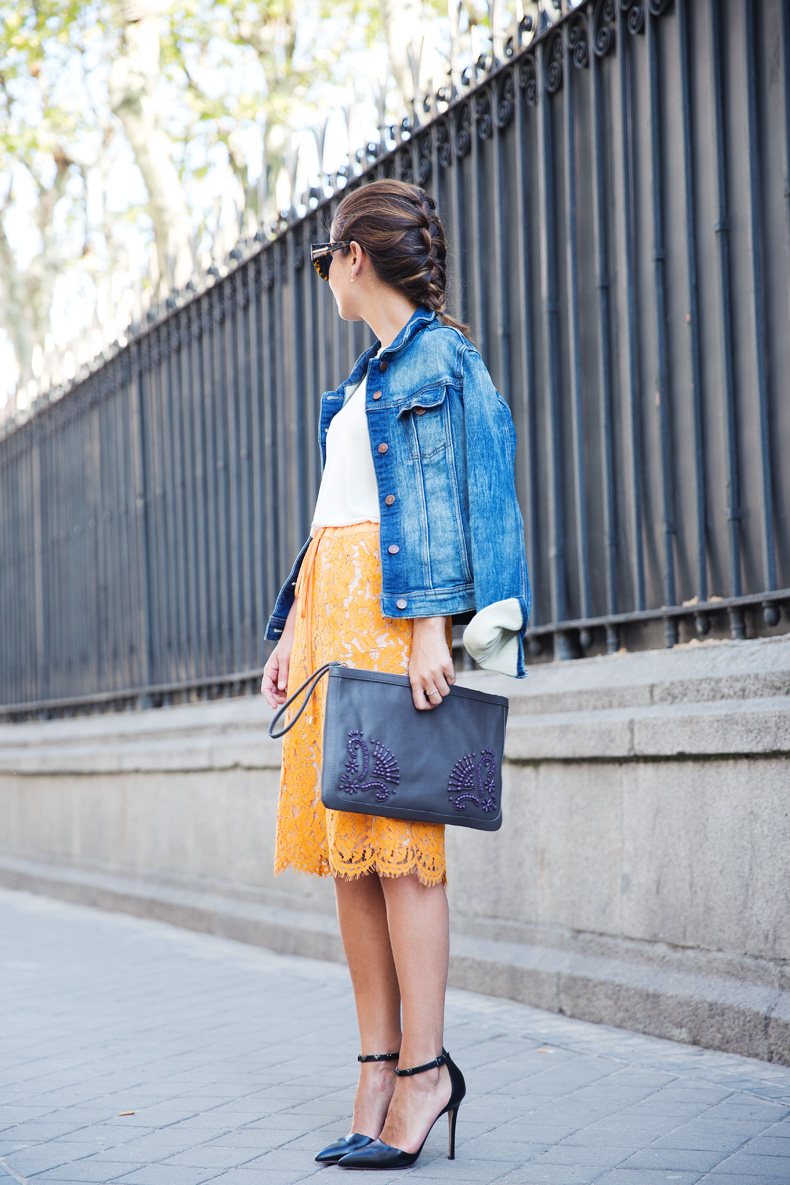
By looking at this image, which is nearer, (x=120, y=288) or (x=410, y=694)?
(x=410, y=694)

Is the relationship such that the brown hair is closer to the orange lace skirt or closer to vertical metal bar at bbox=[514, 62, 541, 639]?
the orange lace skirt

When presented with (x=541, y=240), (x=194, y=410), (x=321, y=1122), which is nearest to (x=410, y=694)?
(x=321, y=1122)

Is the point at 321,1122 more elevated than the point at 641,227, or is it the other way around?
the point at 641,227

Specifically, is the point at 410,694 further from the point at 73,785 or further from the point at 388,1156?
the point at 73,785

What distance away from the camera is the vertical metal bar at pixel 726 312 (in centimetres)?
376

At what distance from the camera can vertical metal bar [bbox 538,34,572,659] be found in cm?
452

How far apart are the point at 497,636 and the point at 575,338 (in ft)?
6.57

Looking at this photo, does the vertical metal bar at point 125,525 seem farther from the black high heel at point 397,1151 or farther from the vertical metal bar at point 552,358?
the black high heel at point 397,1151

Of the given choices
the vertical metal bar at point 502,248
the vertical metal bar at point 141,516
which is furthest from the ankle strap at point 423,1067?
the vertical metal bar at point 141,516

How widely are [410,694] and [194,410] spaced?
16.1 feet

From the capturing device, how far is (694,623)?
13.0 feet

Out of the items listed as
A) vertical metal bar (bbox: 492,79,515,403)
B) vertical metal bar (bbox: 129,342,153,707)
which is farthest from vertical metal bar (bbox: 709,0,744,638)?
vertical metal bar (bbox: 129,342,153,707)

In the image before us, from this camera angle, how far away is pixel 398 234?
291cm

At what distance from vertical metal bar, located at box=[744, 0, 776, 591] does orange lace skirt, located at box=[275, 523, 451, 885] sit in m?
1.27
